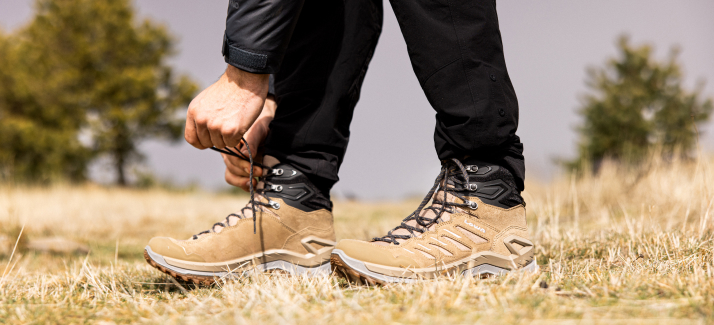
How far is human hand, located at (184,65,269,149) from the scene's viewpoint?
1.41 meters

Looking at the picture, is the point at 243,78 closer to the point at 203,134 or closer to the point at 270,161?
the point at 203,134

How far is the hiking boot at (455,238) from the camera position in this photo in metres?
1.35

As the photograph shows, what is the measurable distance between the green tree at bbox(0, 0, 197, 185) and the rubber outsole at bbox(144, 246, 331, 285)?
16959 mm

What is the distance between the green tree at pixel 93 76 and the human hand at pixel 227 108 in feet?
55.9

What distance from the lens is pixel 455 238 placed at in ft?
4.75

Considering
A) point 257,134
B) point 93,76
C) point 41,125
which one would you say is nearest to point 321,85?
point 257,134

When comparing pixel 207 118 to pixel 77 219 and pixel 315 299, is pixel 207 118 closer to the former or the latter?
pixel 315 299

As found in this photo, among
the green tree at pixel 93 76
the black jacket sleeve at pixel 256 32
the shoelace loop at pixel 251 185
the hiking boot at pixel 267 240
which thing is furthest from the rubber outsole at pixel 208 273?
the green tree at pixel 93 76

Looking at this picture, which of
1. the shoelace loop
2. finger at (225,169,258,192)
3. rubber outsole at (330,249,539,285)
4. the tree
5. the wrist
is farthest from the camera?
the tree

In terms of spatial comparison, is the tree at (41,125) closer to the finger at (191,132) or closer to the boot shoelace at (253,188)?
the boot shoelace at (253,188)

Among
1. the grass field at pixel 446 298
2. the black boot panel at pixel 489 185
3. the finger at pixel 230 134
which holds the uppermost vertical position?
the finger at pixel 230 134

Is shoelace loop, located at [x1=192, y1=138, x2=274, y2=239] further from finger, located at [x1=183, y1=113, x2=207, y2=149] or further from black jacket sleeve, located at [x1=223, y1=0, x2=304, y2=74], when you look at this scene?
black jacket sleeve, located at [x1=223, y1=0, x2=304, y2=74]

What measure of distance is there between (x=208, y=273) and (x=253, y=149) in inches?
20.5

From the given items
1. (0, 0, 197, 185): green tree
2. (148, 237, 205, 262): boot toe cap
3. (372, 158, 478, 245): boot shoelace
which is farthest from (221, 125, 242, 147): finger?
(0, 0, 197, 185): green tree
